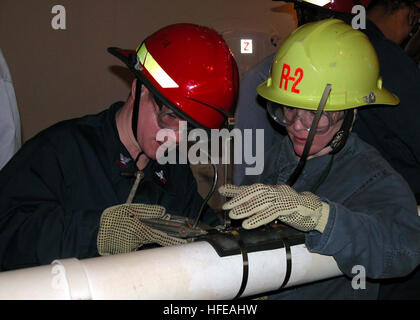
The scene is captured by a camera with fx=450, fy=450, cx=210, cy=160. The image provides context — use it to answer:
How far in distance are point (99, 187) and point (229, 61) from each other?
2.15 ft

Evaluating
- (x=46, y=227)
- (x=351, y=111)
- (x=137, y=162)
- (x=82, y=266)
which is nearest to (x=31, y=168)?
(x=46, y=227)

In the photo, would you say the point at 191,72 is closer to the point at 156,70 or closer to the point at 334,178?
the point at 156,70

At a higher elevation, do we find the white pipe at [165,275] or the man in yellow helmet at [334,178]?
the man in yellow helmet at [334,178]

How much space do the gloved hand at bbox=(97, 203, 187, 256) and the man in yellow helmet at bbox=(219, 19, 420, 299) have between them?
254mm

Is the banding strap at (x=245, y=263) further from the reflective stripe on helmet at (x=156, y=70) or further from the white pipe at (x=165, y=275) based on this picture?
the reflective stripe on helmet at (x=156, y=70)

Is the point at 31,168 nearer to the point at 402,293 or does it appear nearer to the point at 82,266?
the point at 82,266

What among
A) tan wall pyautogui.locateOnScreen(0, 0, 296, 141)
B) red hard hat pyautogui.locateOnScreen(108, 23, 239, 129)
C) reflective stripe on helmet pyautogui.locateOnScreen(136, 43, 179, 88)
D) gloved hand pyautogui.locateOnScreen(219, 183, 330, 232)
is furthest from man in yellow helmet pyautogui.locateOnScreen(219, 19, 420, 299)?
tan wall pyautogui.locateOnScreen(0, 0, 296, 141)

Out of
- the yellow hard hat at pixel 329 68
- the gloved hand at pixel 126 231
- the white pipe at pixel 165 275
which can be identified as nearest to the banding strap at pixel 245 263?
the white pipe at pixel 165 275

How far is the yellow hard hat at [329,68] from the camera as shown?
145 cm

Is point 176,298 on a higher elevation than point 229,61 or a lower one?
lower

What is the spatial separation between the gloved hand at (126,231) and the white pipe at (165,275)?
210 millimetres

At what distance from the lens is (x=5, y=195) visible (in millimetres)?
1450

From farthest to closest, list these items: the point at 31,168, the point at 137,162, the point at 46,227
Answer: the point at 137,162 → the point at 31,168 → the point at 46,227

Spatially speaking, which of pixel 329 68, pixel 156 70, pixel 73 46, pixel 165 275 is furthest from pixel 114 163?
pixel 73 46
